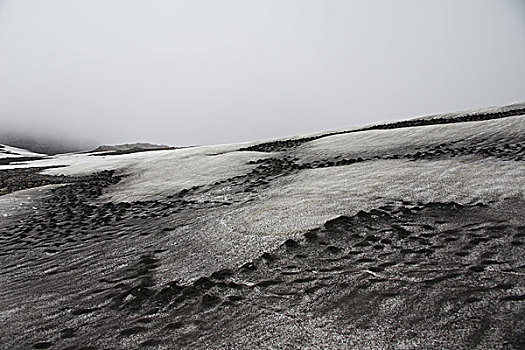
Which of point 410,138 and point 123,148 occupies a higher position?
point 123,148

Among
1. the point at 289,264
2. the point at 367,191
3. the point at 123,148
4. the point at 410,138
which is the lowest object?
the point at 289,264

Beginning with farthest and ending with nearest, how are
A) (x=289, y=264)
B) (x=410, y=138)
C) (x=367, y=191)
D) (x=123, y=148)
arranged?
(x=123, y=148), (x=410, y=138), (x=367, y=191), (x=289, y=264)

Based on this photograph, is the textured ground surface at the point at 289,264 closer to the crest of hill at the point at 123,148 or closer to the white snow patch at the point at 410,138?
the white snow patch at the point at 410,138

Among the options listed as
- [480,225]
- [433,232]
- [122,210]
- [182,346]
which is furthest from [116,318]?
[122,210]

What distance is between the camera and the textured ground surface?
4.50 m

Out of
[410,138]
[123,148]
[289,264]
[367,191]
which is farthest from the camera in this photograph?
[123,148]

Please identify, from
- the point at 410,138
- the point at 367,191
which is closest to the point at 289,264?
the point at 367,191

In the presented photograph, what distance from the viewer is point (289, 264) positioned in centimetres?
657

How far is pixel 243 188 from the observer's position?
14.6 meters

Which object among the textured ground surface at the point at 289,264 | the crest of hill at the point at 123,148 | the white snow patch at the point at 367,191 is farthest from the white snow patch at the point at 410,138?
the crest of hill at the point at 123,148

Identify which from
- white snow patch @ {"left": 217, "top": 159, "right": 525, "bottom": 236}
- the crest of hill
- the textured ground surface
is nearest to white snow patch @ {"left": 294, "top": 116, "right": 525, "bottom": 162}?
the textured ground surface

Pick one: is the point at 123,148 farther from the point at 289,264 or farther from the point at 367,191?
the point at 289,264

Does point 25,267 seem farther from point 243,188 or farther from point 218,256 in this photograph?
point 243,188

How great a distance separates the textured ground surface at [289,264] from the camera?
4.50 meters
